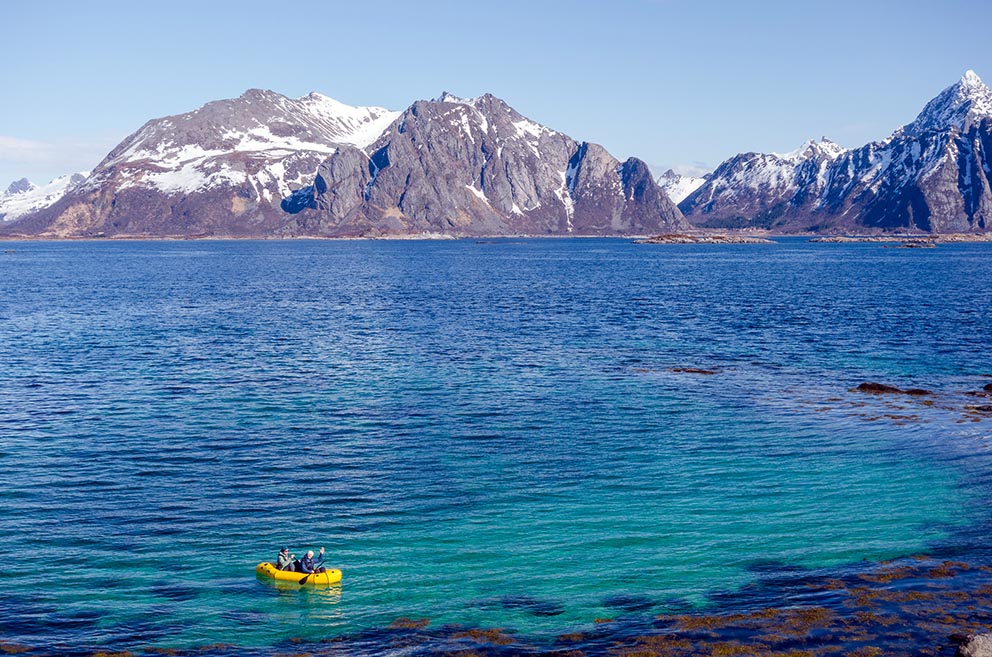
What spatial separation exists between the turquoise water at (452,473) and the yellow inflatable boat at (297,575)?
16.7 inches

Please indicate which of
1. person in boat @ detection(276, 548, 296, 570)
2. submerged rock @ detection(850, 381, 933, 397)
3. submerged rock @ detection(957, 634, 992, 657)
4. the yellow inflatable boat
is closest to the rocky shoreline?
submerged rock @ detection(957, 634, 992, 657)

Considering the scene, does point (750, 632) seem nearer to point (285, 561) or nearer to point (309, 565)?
point (309, 565)

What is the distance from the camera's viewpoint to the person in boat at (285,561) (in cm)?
2933

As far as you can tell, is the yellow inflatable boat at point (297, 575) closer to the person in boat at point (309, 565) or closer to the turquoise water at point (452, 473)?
the person in boat at point (309, 565)

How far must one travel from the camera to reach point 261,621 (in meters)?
27.1

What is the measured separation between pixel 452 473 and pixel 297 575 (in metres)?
13.4

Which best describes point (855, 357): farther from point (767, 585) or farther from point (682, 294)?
point (682, 294)

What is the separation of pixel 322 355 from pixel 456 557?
4694 centimetres

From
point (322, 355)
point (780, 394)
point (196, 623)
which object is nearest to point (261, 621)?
point (196, 623)

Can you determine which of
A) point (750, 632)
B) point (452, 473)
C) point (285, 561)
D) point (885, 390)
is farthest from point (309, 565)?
point (885, 390)

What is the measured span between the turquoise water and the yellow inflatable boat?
16.7 inches

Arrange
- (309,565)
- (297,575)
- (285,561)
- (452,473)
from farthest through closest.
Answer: (452,473) → (285,561) → (309,565) → (297,575)

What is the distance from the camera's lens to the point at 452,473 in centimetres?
4159

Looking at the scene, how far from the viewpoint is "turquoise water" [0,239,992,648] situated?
28750 mm
